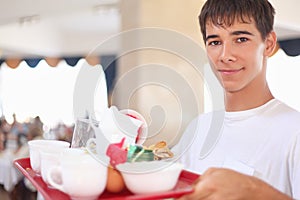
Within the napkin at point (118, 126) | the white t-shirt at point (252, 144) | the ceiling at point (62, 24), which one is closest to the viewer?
the napkin at point (118, 126)

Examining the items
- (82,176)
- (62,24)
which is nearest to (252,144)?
(82,176)

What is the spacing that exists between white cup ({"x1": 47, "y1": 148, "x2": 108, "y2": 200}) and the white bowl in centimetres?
3

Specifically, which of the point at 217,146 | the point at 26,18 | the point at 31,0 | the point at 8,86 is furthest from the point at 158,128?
the point at 8,86

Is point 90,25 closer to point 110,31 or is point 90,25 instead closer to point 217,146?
point 110,31

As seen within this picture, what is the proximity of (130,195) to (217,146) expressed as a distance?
0.44 m

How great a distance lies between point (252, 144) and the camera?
0.88 meters

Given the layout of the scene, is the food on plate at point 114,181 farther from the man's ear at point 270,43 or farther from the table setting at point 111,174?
the man's ear at point 270,43

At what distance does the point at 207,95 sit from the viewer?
0.97 m

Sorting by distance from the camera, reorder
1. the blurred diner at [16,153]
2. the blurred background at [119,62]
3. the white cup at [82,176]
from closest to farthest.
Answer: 1. the white cup at [82,176]
2. the blurred background at [119,62]
3. the blurred diner at [16,153]

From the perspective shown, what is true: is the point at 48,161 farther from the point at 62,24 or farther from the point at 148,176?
the point at 62,24

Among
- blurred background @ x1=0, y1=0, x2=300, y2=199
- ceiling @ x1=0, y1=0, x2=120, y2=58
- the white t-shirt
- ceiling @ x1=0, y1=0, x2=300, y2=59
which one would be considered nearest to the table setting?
blurred background @ x1=0, y1=0, x2=300, y2=199

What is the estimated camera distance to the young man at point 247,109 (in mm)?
820

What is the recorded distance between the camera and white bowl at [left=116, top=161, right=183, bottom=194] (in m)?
0.54

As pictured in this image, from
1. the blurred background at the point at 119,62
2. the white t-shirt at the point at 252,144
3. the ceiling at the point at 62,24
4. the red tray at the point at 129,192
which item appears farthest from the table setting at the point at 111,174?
the ceiling at the point at 62,24
